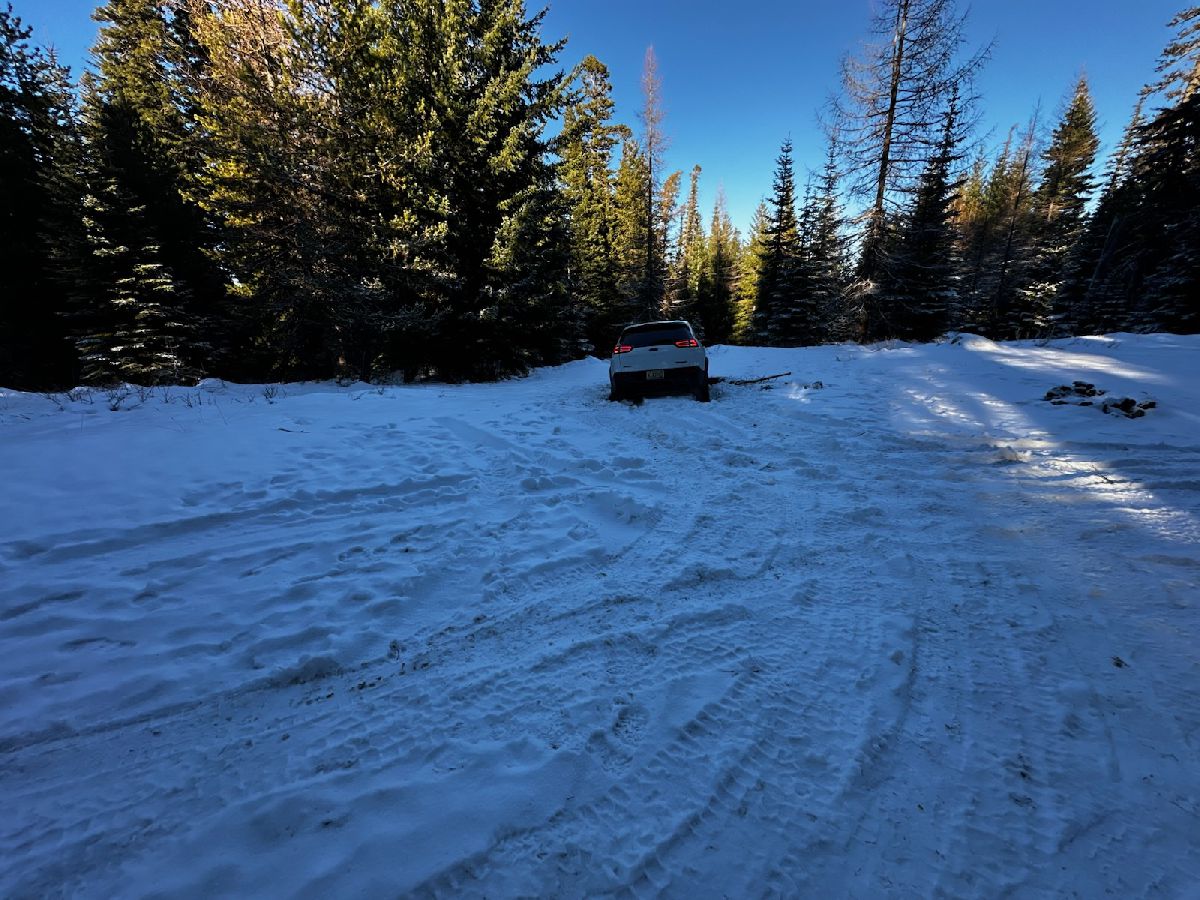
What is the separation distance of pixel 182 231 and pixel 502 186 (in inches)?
482

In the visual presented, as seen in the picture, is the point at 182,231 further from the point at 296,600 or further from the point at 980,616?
the point at 980,616

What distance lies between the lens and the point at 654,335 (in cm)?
854

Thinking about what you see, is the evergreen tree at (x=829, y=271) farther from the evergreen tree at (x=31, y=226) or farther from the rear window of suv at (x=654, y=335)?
the evergreen tree at (x=31, y=226)

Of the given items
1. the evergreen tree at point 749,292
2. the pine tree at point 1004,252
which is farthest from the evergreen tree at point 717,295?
the pine tree at point 1004,252

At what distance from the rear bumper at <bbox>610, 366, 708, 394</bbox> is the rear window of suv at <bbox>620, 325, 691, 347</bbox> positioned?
0.56 m

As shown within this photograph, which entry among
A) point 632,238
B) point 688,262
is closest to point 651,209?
point 632,238

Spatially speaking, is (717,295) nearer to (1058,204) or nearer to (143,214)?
(1058,204)

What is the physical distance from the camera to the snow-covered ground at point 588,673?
1.56 metres

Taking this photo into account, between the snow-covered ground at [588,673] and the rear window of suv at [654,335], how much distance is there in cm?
414

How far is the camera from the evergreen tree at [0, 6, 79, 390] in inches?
527

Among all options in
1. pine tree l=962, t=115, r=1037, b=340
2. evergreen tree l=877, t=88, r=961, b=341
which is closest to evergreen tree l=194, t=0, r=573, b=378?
evergreen tree l=877, t=88, r=961, b=341

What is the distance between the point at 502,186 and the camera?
12008 mm

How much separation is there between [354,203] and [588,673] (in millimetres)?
13696

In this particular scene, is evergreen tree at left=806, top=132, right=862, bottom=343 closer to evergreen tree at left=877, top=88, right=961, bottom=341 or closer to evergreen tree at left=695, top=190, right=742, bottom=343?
evergreen tree at left=877, top=88, right=961, bottom=341
